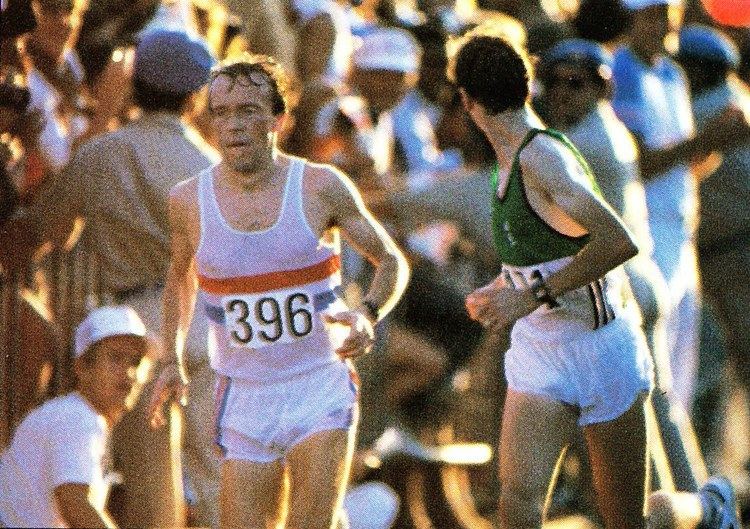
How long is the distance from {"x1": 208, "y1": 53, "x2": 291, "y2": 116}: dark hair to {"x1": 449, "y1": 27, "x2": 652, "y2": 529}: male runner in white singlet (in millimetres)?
611

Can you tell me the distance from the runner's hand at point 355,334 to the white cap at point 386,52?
134 inches

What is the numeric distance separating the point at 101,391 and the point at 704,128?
116 inches

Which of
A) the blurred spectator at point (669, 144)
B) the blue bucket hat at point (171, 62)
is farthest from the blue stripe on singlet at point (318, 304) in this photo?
the blurred spectator at point (669, 144)

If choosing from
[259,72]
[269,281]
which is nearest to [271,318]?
[269,281]

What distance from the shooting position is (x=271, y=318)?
7.03m

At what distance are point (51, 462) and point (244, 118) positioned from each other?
1422mm

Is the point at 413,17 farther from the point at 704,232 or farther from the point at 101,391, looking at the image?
the point at 101,391

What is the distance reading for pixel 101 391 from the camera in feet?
25.3

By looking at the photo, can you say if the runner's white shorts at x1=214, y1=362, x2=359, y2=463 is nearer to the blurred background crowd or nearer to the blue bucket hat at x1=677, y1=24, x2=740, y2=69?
the blurred background crowd

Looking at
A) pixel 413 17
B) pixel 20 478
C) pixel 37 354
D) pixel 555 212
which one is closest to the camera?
pixel 555 212

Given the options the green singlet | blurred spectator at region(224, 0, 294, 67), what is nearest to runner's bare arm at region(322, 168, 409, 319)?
the green singlet

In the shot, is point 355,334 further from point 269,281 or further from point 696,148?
point 696,148

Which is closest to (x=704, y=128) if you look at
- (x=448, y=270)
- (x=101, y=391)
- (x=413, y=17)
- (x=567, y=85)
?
(x=567, y=85)

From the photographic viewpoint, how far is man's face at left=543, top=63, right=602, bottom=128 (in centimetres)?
855
